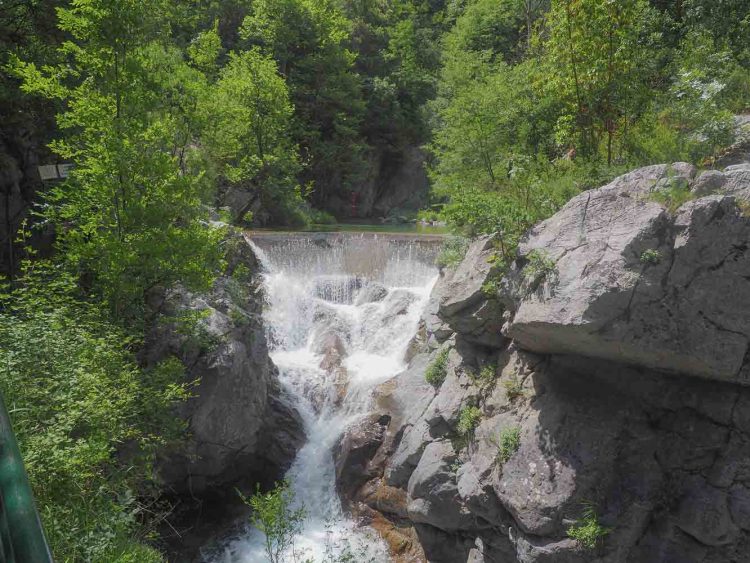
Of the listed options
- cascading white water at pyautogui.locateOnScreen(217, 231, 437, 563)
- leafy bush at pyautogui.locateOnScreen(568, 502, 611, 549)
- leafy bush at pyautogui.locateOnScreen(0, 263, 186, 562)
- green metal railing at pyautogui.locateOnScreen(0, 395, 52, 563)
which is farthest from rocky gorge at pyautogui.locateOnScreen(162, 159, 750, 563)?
green metal railing at pyautogui.locateOnScreen(0, 395, 52, 563)

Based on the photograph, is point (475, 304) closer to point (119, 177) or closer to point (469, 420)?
point (469, 420)

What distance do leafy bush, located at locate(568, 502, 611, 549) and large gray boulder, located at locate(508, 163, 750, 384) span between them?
201 cm

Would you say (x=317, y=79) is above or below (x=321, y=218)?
above

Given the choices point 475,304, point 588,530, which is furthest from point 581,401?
point 475,304

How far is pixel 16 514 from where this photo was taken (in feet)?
2.98

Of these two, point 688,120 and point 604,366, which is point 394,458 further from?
point 688,120

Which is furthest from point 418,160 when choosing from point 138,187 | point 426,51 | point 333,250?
point 138,187

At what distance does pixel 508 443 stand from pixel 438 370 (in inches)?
105

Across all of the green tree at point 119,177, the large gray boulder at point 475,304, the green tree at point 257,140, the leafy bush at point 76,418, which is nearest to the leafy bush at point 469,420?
the large gray boulder at point 475,304

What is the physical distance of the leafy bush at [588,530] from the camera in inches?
269

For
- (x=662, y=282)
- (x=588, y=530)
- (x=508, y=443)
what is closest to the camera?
(x=662, y=282)

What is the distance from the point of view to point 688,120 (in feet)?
27.8

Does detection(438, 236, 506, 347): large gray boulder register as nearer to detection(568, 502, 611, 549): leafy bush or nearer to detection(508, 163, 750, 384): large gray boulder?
detection(508, 163, 750, 384): large gray boulder

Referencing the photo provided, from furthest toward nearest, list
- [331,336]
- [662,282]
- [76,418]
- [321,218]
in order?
[321,218], [331,336], [662,282], [76,418]
